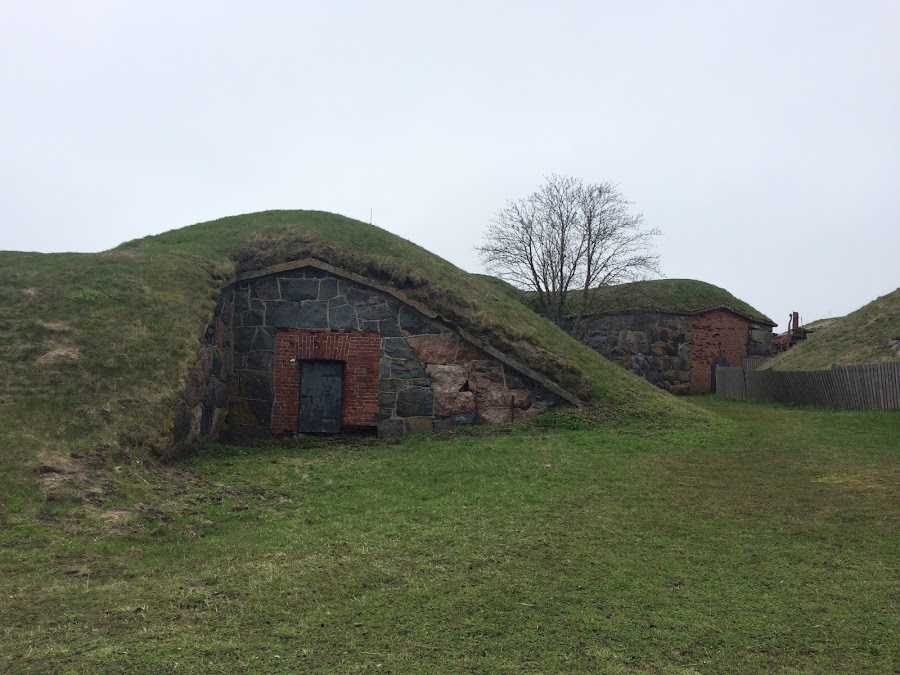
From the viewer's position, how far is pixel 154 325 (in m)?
10.6

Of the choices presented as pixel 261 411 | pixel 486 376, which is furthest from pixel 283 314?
pixel 486 376

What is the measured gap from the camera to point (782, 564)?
20.1ft

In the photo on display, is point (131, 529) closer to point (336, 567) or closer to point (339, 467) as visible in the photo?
point (336, 567)

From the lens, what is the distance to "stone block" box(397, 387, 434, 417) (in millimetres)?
12383

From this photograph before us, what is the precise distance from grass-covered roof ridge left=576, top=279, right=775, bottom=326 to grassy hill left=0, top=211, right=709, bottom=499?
1165 centimetres

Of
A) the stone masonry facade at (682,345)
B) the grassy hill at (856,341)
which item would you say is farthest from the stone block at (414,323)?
the stone masonry facade at (682,345)

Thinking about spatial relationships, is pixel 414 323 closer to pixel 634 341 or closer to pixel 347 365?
pixel 347 365

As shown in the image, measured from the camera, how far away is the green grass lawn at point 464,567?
445 cm

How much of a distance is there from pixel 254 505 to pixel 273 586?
2696 mm

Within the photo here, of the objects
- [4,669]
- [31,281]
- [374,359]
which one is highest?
[31,281]

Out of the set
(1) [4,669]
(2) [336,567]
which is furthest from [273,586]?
(1) [4,669]

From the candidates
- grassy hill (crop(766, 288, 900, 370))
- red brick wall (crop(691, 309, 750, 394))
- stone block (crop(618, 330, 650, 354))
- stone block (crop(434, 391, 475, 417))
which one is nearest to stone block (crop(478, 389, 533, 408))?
stone block (crop(434, 391, 475, 417))

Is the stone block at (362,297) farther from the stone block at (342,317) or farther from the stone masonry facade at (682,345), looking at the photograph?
the stone masonry facade at (682,345)

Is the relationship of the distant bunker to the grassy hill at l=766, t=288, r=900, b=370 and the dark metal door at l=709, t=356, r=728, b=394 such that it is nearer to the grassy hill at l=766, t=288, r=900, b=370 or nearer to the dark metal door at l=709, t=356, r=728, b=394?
the grassy hill at l=766, t=288, r=900, b=370
